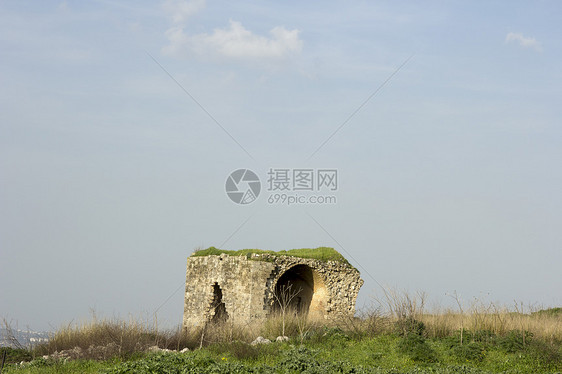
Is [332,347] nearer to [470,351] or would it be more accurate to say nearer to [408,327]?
[408,327]

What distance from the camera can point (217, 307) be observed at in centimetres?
2298

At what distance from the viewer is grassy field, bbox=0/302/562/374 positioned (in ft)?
38.0

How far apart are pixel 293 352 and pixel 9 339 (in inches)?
339

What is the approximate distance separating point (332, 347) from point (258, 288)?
6513 millimetres

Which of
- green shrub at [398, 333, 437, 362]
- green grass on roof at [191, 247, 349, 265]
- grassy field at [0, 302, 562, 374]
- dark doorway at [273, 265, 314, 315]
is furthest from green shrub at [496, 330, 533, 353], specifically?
dark doorway at [273, 265, 314, 315]

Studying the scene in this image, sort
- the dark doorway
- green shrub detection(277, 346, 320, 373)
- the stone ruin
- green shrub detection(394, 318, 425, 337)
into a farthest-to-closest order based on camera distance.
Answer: the dark doorway → the stone ruin → green shrub detection(394, 318, 425, 337) → green shrub detection(277, 346, 320, 373)

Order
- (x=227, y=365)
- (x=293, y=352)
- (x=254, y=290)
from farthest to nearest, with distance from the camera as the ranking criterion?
(x=254, y=290)
(x=293, y=352)
(x=227, y=365)

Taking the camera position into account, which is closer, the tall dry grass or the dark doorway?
the tall dry grass

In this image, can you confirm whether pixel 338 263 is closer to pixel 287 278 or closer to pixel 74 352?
pixel 287 278

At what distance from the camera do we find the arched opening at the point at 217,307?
2267 cm

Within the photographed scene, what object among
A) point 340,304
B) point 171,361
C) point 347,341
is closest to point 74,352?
point 171,361

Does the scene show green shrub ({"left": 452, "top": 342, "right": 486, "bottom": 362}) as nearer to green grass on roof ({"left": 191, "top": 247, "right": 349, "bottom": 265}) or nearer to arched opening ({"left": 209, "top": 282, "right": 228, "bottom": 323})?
green grass on roof ({"left": 191, "top": 247, "right": 349, "bottom": 265})

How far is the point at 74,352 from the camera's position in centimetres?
1446

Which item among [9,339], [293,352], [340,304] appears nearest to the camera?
[293,352]
